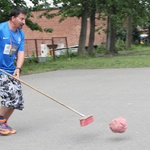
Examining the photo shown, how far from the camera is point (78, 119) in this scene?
6.38 m

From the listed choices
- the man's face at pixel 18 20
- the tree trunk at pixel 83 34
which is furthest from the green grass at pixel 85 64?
the man's face at pixel 18 20

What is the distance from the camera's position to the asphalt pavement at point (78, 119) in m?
4.96

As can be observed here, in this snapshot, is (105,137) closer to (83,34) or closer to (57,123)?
(57,123)

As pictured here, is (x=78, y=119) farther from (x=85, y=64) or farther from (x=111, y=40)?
(x=111, y=40)

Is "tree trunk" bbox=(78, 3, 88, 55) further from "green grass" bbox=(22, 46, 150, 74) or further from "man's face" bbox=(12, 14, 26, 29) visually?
"man's face" bbox=(12, 14, 26, 29)

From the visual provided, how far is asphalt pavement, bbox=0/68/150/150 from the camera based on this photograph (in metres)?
4.96

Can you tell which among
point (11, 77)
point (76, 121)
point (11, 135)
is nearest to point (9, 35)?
point (11, 77)

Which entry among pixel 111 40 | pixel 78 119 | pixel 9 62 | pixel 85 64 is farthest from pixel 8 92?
pixel 111 40

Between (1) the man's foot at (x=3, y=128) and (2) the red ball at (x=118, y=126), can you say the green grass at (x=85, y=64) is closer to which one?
(1) the man's foot at (x=3, y=128)

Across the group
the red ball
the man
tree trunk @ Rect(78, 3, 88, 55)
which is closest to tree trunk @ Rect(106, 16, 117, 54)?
tree trunk @ Rect(78, 3, 88, 55)

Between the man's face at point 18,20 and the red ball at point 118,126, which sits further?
the man's face at point 18,20

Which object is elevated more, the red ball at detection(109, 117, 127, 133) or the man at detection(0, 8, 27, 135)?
the man at detection(0, 8, 27, 135)

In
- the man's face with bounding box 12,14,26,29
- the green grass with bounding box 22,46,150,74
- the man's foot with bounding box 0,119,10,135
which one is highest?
the man's face with bounding box 12,14,26,29

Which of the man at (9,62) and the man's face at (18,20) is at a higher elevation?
the man's face at (18,20)
